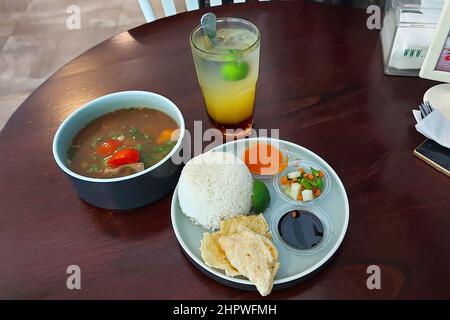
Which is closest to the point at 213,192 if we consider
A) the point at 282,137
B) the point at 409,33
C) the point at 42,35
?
the point at 282,137

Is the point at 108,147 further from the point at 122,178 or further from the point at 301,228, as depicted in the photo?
the point at 301,228

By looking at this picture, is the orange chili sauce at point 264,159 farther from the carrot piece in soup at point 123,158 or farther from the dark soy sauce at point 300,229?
the carrot piece in soup at point 123,158

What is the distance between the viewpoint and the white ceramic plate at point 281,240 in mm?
646

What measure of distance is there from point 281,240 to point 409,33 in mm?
568

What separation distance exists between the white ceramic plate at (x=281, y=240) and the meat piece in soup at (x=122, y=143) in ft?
0.32

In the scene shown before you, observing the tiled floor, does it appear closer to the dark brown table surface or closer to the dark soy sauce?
the dark brown table surface

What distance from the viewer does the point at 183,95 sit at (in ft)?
3.24

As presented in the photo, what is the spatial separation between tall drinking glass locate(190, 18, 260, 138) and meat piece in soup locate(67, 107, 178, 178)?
0.11m

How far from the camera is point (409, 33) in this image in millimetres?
926

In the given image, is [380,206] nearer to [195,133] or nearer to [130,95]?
[195,133]

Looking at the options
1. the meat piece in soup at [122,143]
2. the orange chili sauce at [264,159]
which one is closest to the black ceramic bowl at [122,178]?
the meat piece in soup at [122,143]

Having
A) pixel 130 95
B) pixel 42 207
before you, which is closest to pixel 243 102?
pixel 130 95

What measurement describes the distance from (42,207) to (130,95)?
27 centimetres
